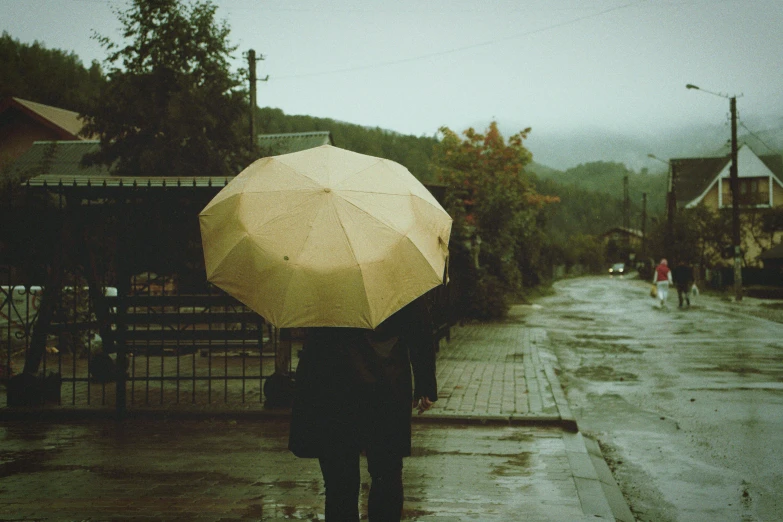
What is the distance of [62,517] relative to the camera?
4535 millimetres

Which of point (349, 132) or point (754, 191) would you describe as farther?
point (754, 191)

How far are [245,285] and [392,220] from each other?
78cm

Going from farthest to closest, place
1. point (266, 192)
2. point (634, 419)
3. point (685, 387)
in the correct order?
point (685, 387)
point (634, 419)
point (266, 192)

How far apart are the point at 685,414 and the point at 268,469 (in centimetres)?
503

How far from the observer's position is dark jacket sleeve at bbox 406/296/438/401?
3559mm

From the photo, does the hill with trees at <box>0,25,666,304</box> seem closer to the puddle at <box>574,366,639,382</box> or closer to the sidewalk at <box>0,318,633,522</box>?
the puddle at <box>574,366,639,382</box>

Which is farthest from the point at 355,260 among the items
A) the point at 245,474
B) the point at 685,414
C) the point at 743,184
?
the point at 743,184

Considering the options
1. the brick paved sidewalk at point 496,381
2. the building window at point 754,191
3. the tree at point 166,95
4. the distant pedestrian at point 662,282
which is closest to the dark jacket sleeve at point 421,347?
the brick paved sidewalk at point 496,381

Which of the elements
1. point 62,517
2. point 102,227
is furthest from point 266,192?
point 102,227

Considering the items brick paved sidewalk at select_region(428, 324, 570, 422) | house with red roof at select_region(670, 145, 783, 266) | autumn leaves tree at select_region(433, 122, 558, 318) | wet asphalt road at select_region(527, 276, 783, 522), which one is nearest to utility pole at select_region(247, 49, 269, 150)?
autumn leaves tree at select_region(433, 122, 558, 318)

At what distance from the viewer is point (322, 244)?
327 centimetres

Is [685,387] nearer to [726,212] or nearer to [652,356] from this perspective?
[652,356]

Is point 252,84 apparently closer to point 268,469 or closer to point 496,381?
point 496,381

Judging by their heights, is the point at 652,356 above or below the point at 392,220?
below
